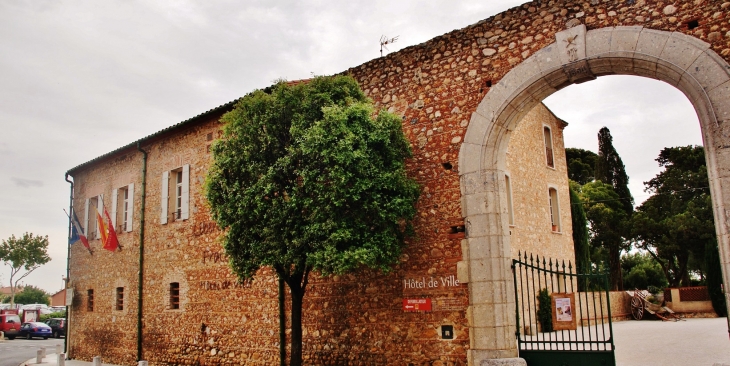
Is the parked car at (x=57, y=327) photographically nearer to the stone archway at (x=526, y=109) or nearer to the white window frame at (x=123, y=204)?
the white window frame at (x=123, y=204)

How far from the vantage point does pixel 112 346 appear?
52.7 ft

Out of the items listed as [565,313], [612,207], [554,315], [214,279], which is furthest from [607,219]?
[565,313]

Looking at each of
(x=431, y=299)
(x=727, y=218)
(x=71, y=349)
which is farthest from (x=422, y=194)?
(x=71, y=349)

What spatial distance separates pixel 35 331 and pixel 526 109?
106 feet

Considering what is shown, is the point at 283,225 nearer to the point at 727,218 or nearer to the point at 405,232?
the point at 405,232

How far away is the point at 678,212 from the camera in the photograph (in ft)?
94.0

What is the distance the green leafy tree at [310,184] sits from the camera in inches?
323

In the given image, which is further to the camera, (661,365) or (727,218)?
(661,365)

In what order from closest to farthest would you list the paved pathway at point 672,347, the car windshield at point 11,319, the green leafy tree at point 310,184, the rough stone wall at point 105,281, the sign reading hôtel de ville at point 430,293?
1. the green leafy tree at point 310,184
2. the sign reading hôtel de ville at point 430,293
3. the paved pathway at point 672,347
4. the rough stone wall at point 105,281
5. the car windshield at point 11,319

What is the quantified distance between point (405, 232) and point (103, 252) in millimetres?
12292

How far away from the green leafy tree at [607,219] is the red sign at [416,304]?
895 inches

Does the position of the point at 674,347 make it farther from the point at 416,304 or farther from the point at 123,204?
the point at 123,204

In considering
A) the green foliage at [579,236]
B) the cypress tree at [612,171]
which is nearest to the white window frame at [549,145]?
the green foliage at [579,236]

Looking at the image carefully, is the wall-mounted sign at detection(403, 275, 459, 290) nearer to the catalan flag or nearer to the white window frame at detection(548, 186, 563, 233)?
the catalan flag
